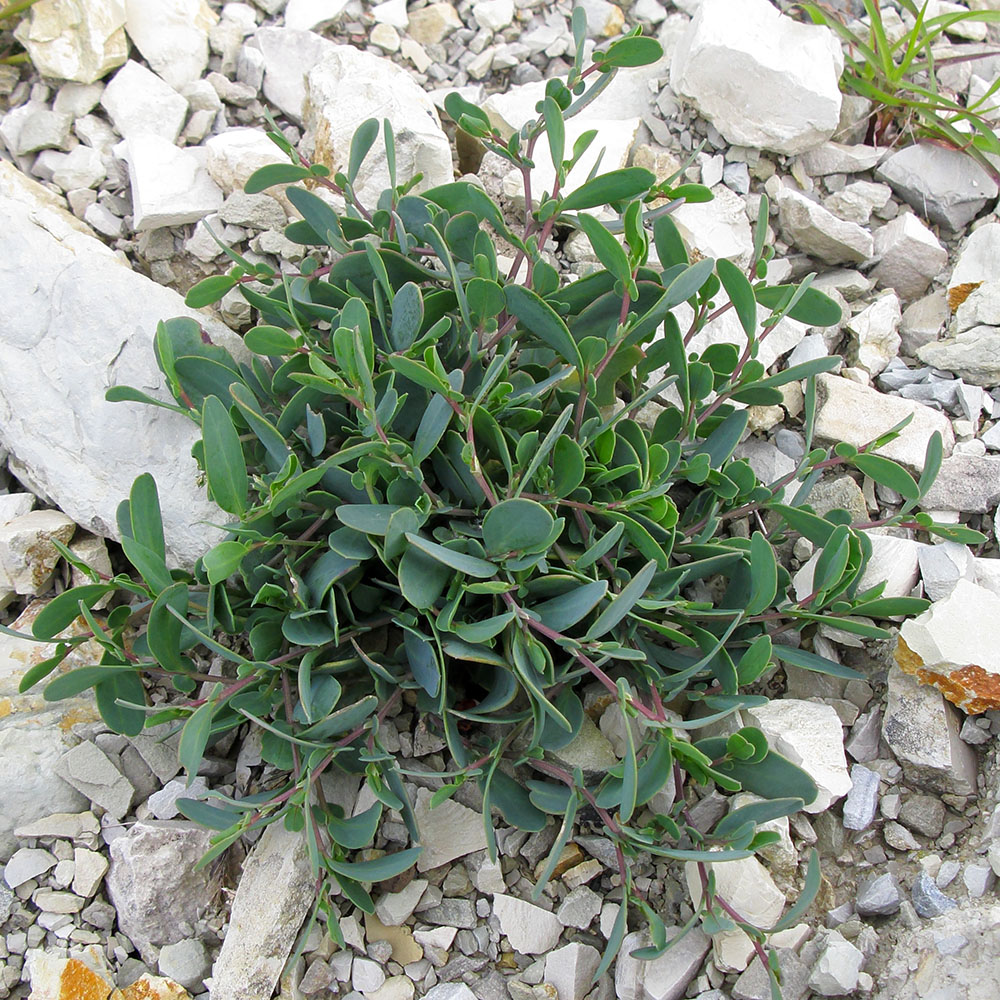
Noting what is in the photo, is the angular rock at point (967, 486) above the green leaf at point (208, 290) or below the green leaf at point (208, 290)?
below

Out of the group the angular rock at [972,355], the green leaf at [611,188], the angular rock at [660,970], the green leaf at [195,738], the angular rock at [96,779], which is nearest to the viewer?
the green leaf at [195,738]

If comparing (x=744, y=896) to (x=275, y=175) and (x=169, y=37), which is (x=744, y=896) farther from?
(x=169, y=37)

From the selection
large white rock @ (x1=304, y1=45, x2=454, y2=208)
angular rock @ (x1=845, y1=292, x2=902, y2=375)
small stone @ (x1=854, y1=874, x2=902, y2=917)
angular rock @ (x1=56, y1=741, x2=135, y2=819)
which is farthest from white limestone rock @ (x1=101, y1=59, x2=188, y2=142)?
small stone @ (x1=854, y1=874, x2=902, y2=917)

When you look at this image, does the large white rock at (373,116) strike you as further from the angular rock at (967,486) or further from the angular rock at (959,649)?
the angular rock at (959,649)

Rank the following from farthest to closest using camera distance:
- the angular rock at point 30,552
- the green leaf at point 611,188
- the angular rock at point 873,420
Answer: the angular rock at point 873,420 < the angular rock at point 30,552 < the green leaf at point 611,188

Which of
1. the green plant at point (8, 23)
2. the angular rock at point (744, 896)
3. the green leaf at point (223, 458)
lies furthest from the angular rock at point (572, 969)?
the green plant at point (8, 23)

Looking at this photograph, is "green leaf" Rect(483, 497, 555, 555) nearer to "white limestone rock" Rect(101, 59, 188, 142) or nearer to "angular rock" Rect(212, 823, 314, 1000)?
"angular rock" Rect(212, 823, 314, 1000)

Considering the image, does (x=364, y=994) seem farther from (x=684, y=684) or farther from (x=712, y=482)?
(x=712, y=482)
